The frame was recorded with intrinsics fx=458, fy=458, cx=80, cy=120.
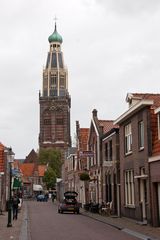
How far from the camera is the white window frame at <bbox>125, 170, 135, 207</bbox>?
26906mm

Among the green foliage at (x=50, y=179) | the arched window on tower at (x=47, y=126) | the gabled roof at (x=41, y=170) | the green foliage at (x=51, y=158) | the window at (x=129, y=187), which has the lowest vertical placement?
the window at (x=129, y=187)

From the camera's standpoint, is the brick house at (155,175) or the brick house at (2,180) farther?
the brick house at (2,180)

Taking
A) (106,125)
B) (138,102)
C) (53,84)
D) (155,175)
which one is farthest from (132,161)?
(53,84)

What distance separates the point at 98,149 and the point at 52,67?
369ft

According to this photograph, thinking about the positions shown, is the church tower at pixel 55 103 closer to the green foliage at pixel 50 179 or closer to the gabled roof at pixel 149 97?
the green foliage at pixel 50 179

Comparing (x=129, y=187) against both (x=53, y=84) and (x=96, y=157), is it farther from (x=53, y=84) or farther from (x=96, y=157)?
(x=53, y=84)

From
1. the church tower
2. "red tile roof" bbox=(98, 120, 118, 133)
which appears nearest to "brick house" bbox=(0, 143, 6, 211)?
"red tile roof" bbox=(98, 120, 118, 133)

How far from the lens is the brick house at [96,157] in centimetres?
3881

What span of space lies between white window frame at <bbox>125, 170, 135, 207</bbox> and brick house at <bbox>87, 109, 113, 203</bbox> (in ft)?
31.5

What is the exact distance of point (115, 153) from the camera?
32500mm

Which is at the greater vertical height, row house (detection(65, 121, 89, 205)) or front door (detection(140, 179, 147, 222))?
row house (detection(65, 121, 89, 205))

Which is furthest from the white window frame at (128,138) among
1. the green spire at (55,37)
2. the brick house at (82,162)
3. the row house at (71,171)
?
the green spire at (55,37)

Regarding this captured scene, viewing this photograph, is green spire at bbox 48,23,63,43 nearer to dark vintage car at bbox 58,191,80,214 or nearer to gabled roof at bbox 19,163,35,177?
→ gabled roof at bbox 19,163,35,177

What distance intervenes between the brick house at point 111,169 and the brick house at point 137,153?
229 cm
